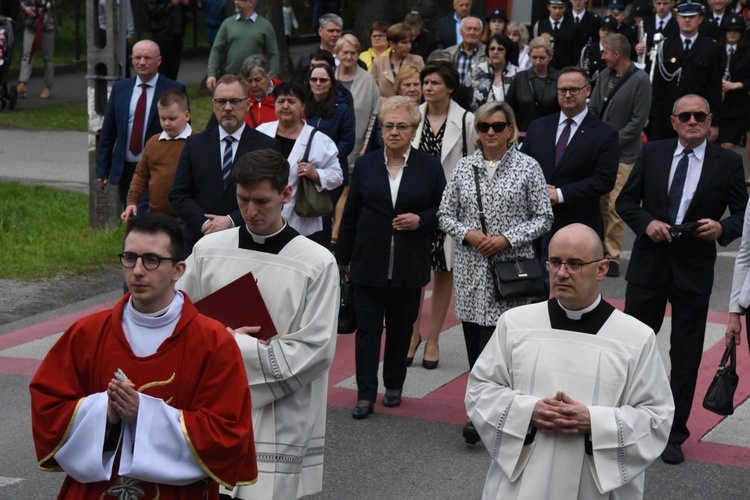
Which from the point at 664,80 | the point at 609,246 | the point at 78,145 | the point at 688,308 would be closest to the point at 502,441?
the point at 688,308

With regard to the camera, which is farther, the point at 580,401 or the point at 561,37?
the point at 561,37

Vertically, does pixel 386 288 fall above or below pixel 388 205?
below

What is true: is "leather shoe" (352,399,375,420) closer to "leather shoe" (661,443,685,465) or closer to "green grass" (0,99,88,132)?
"leather shoe" (661,443,685,465)

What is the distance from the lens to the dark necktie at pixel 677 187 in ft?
25.5

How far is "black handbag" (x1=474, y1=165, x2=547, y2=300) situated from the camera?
25.6 ft

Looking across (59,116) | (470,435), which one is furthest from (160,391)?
(59,116)

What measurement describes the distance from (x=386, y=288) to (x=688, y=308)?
185 centimetres

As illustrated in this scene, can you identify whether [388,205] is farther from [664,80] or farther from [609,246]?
[664,80]

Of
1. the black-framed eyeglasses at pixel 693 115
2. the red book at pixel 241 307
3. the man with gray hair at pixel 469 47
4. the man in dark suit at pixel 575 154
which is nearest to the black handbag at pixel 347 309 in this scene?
the man in dark suit at pixel 575 154

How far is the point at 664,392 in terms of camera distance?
Answer: 5.04 metres

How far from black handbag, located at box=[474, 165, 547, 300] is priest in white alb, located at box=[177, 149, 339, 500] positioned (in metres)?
2.28

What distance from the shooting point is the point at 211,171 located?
8297 mm

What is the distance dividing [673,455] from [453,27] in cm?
1060

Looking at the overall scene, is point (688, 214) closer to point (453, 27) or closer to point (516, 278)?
point (516, 278)
